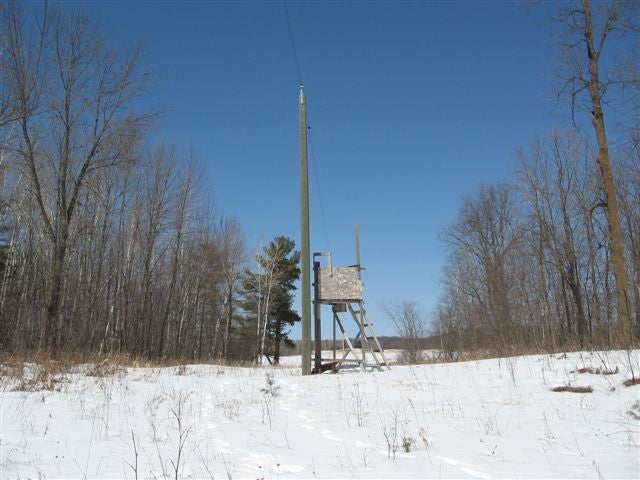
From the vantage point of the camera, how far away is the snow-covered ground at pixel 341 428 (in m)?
2.97

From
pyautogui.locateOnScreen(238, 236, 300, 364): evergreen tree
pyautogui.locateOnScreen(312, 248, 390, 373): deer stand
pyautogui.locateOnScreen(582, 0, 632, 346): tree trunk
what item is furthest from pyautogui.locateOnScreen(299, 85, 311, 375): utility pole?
pyautogui.locateOnScreen(238, 236, 300, 364): evergreen tree

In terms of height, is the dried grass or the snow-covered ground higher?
the dried grass

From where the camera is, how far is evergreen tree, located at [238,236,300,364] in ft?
107

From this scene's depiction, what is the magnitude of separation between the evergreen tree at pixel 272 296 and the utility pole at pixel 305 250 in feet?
70.6

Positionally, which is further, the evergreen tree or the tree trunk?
the evergreen tree

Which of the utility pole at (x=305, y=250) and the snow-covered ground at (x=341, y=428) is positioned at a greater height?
the utility pole at (x=305, y=250)

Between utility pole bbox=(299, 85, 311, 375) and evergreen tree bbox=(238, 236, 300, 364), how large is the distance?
21.5 m

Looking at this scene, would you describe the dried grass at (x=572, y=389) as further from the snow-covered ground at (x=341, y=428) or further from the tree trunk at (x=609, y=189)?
the tree trunk at (x=609, y=189)

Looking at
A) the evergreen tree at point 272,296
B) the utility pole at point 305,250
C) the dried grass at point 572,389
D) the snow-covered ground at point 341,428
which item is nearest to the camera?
the snow-covered ground at point 341,428

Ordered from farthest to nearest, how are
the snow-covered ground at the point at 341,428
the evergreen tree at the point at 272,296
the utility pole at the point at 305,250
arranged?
the evergreen tree at the point at 272,296 < the utility pole at the point at 305,250 < the snow-covered ground at the point at 341,428

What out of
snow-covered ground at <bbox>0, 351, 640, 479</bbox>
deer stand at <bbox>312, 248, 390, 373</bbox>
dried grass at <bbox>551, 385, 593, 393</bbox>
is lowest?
snow-covered ground at <bbox>0, 351, 640, 479</bbox>

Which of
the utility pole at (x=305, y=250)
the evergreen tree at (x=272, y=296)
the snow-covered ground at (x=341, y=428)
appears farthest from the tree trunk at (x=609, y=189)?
the evergreen tree at (x=272, y=296)

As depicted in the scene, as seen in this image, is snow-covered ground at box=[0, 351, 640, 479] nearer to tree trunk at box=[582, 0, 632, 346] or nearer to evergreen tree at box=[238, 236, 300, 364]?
tree trunk at box=[582, 0, 632, 346]

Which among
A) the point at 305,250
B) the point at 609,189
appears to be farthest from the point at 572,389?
the point at 609,189
